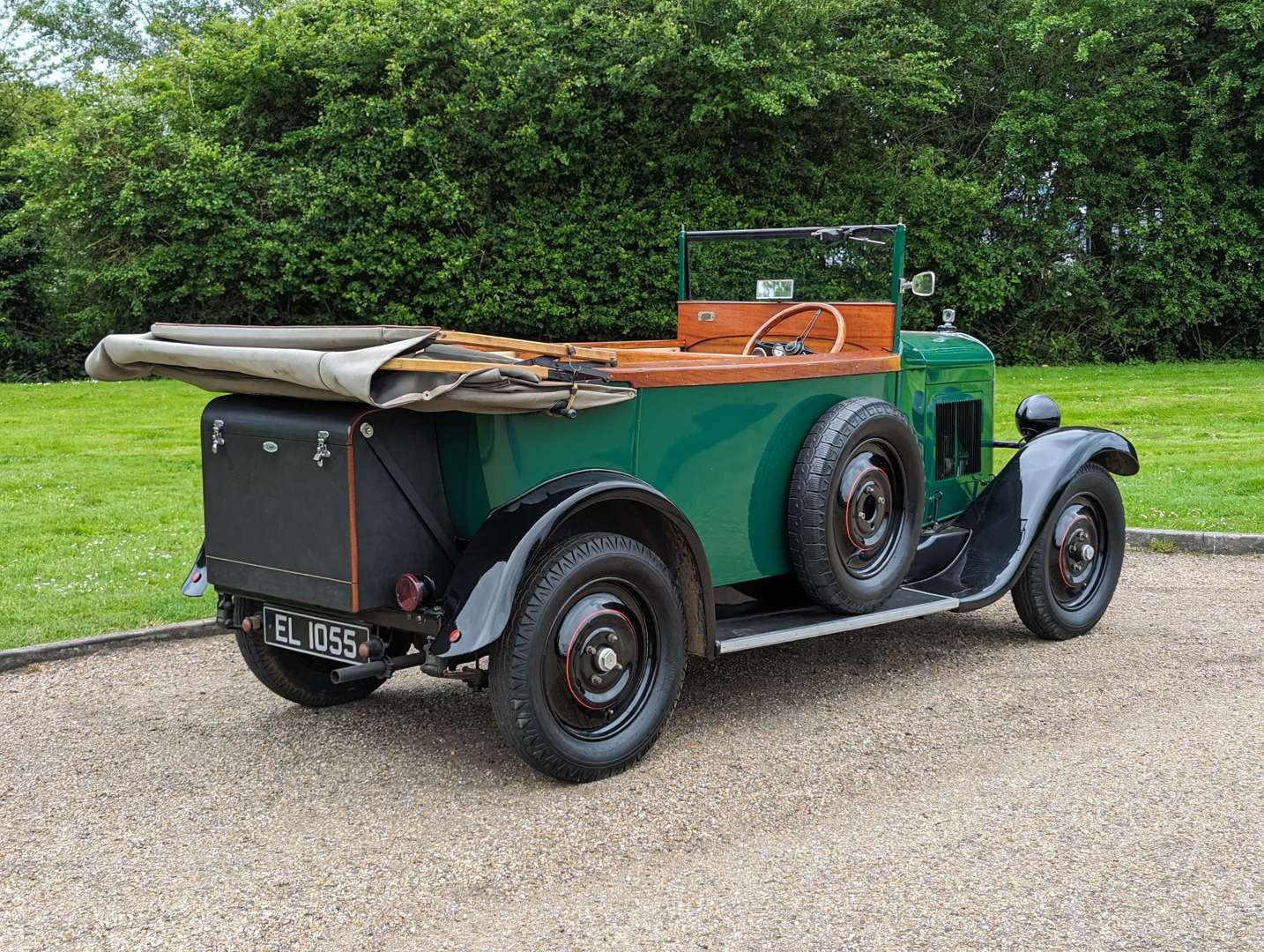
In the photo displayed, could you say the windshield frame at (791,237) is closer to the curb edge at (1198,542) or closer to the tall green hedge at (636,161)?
the curb edge at (1198,542)

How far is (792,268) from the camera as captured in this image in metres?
5.68

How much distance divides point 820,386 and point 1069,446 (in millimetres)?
1552

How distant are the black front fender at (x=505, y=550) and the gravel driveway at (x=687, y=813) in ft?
1.87

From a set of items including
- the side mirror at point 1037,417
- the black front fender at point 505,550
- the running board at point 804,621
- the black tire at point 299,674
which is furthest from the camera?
the side mirror at point 1037,417

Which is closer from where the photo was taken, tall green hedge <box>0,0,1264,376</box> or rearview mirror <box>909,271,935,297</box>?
rearview mirror <box>909,271,935,297</box>

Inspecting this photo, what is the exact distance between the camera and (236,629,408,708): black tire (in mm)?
4547

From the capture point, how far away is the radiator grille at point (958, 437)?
589 centimetres

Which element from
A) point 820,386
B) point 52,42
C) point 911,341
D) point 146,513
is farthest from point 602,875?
point 52,42

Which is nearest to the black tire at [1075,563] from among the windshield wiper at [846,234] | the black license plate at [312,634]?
the windshield wiper at [846,234]

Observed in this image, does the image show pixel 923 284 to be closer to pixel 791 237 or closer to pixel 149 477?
pixel 791 237

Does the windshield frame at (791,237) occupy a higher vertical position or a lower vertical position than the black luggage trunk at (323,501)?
higher

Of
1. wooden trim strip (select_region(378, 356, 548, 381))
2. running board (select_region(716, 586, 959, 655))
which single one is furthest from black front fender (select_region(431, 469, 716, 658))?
running board (select_region(716, 586, 959, 655))

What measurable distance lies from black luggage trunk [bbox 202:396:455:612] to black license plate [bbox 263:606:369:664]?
134mm

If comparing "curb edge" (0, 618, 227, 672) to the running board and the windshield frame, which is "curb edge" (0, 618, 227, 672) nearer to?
the running board
